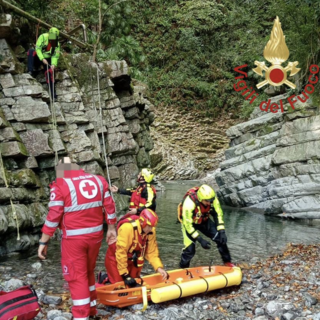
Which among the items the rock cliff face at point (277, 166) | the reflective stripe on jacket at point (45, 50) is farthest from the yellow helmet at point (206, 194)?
the rock cliff face at point (277, 166)

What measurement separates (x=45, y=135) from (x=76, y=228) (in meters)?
6.45

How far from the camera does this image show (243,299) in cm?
567

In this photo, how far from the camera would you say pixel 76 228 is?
4617 millimetres

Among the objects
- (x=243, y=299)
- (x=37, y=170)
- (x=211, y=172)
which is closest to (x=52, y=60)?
(x=37, y=170)

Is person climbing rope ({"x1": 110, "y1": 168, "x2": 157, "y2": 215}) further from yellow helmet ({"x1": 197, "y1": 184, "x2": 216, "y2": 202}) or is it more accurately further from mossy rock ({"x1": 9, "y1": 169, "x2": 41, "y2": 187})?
mossy rock ({"x1": 9, "y1": 169, "x2": 41, "y2": 187})

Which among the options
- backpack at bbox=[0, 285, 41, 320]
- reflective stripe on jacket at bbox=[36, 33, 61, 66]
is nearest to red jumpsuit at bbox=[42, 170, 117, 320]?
backpack at bbox=[0, 285, 41, 320]

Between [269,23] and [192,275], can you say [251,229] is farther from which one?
[269,23]

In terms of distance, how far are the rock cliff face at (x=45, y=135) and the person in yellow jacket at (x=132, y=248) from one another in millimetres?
3353

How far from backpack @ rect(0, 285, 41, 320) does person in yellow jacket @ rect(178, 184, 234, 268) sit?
312 centimetres

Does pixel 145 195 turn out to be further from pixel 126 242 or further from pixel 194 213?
pixel 126 242

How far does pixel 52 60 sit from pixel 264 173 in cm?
1061

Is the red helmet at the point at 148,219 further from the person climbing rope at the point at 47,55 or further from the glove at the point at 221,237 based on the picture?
the person climbing rope at the point at 47,55

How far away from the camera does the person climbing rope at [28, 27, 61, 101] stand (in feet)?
38.8

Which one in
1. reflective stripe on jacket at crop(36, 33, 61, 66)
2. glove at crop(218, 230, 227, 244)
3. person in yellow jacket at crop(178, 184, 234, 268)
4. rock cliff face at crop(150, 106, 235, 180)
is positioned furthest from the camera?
rock cliff face at crop(150, 106, 235, 180)
